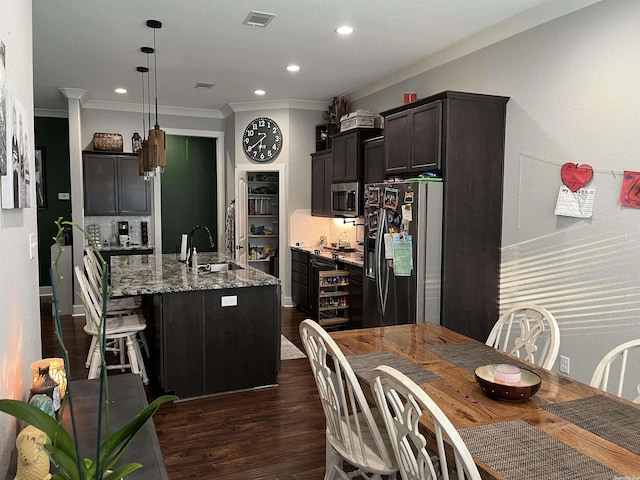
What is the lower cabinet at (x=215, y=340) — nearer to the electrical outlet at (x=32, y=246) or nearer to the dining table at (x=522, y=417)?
the electrical outlet at (x=32, y=246)

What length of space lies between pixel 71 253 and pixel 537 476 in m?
6.74

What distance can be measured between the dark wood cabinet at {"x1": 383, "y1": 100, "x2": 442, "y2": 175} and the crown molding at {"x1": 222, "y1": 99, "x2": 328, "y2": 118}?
2538 mm

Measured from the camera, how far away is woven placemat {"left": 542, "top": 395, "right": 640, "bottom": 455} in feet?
5.10

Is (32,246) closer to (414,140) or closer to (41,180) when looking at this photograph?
(414,140)

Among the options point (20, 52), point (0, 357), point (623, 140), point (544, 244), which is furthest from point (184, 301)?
point (623, 140)

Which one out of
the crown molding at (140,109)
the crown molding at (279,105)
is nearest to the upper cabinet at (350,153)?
the crown molding at (279,105)

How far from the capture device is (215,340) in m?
3.79

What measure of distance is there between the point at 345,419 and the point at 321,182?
4895 millimetres

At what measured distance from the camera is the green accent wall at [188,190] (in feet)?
28.7

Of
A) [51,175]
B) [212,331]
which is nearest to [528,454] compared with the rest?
[212,331]

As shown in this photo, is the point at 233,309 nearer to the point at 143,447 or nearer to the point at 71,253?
the point at 143,447

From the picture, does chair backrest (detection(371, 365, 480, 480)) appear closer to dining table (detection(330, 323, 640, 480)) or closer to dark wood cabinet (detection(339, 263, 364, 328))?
dining table (detection(330, 323, 640, 480))

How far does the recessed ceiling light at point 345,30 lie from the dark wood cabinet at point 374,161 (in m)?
1.33

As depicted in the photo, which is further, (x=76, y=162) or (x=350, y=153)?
(x=76, y=162)
